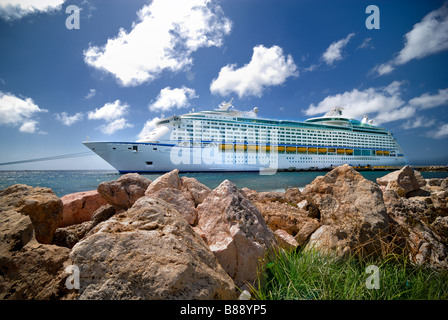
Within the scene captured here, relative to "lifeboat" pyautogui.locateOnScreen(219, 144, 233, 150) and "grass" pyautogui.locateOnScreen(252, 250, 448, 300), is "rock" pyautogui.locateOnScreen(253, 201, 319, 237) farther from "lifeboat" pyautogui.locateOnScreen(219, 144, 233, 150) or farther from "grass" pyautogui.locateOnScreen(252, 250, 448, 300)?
"lifeboat" pyautogui.locateOnScreen(219, 144, 233, 150)

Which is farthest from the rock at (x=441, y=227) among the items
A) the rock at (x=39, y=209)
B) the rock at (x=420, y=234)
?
the rock at (x=39, y=209)

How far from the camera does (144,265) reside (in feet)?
3.31

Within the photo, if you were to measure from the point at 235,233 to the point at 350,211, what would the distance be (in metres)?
1.53

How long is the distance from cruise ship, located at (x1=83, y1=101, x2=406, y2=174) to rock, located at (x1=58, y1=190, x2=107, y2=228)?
23962mm

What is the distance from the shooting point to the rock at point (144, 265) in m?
0.94

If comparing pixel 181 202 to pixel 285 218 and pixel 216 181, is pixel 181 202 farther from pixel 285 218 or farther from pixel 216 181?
pixel 216 181

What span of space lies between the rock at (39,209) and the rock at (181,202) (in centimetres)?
89

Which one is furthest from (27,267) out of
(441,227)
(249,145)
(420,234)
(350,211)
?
(249,145)

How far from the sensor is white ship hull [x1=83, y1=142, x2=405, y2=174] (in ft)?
83.5

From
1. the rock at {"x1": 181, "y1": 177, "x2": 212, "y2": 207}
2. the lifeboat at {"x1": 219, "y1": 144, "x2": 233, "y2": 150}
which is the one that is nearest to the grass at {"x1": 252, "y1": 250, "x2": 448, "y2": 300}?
the rock at {"x1": 181, "y1": 177, "x2": 212, "y2": 207}

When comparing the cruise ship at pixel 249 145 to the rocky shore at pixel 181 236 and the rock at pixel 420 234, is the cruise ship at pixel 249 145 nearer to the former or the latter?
the rocky shore at pixel 181 236
